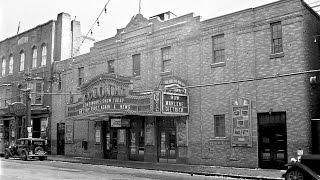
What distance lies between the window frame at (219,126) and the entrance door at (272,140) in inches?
91.6

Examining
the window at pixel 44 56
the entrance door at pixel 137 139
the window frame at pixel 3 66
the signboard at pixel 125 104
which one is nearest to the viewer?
the signboard at pixel 125 104

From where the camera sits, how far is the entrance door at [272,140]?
2020 centimetres

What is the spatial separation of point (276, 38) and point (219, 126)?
582 centimetres

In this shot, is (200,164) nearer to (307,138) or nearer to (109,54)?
(307,138)

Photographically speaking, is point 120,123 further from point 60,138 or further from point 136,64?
point 60,138

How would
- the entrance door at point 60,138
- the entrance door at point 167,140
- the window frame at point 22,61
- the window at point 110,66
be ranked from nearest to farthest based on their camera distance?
the entrance door at point 167,140
the window at point 110,66
the entrance door at point 60,138
the window frame at point 22,61

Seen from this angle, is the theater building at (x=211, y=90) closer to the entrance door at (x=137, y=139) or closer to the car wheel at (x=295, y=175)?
the entrance door at (x=137, y=139)

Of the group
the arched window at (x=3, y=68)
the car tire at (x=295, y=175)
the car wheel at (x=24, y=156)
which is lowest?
the car wheel at (x=24, y=156)

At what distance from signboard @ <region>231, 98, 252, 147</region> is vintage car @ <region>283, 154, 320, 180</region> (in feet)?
21.6

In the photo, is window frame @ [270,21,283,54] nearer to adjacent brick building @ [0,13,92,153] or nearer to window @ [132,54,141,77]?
window @ [132,54,141,77]

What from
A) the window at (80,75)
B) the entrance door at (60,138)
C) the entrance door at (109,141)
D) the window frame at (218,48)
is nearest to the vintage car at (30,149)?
the entrance door at (60,138)

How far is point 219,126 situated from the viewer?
910 inches

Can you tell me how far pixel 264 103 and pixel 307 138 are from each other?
2.85 m

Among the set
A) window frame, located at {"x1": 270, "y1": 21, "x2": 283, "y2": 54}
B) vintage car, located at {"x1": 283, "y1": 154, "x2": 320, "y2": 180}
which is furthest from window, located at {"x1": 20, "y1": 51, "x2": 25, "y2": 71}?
vintage car, located at {"x1": 283, "y1": 154, "x2": 320, "y2": 180}
